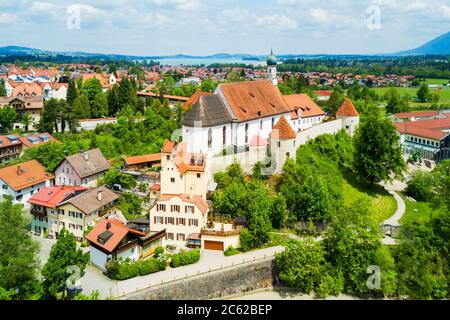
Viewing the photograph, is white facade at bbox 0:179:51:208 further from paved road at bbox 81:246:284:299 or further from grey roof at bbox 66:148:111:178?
paved road at bbox 81:246:284:299

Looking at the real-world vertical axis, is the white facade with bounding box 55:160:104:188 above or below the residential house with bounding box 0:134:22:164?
below

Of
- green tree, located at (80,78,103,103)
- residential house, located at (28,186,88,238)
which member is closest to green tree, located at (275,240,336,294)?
residential house, located at (28,186,88,238)

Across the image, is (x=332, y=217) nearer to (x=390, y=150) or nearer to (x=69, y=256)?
(x=390, y=150)

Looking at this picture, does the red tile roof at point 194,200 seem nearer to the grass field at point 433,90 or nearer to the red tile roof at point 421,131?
the red tile roof at point 421,131

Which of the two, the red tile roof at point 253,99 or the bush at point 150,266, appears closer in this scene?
the bush at point 150,266

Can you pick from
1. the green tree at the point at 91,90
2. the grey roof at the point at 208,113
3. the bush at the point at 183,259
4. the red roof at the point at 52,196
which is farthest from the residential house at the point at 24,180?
the green tree at the point at 91,90

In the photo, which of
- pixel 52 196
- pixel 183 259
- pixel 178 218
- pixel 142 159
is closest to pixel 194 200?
pixel 178 218
